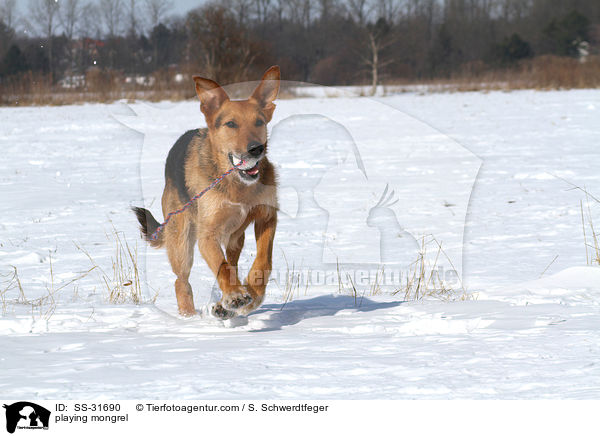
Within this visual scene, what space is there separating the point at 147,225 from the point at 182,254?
0.58m

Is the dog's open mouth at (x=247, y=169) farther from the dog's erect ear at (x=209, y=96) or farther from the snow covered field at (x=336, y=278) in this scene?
the snow covered field at (x=336, y=278)

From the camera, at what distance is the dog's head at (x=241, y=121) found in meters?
3.92

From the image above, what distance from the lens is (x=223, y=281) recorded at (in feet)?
12.8

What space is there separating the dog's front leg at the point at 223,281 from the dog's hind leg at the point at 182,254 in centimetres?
44

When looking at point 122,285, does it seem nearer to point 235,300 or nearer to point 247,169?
point 235,300

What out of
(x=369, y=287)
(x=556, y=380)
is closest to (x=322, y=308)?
(x=369, y=287)

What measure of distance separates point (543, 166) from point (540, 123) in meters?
5.58

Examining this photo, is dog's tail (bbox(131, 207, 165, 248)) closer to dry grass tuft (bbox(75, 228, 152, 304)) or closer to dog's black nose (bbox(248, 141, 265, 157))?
dry grass tuft (bbox(75, 228, 152, 304))

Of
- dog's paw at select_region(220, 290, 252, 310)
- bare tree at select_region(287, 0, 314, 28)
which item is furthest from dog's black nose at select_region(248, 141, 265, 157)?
bare tree at select_region(287, 0, 314, 28)

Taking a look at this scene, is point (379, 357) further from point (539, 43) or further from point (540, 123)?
point (539, 43)

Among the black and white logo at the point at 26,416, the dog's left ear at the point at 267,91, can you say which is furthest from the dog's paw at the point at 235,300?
the black and white logo at the point at 26,416

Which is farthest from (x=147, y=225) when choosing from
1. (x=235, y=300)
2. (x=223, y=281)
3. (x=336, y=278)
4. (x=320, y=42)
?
(x=320, y=42)

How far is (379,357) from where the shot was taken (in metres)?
3.06

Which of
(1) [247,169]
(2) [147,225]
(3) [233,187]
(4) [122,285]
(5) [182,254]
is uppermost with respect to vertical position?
(1) [247,169]
